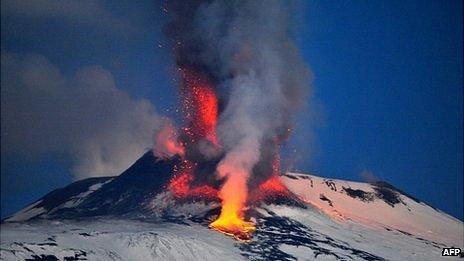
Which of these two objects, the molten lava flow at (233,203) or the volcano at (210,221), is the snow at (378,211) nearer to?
the volcano at (210,221)

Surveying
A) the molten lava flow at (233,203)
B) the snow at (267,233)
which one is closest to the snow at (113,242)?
the snow at (267,233)

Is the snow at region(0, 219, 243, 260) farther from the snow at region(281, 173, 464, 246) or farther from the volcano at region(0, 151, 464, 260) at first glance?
the snow at region(281, 173, 464, 246)

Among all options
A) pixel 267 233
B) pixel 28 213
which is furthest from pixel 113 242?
pixel 28 213

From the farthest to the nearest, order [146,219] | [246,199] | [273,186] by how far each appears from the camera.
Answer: [273,186] < [246,199] < [146,219]

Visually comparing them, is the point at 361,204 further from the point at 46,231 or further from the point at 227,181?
the point at 46,231

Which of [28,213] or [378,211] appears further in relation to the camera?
[28,213]

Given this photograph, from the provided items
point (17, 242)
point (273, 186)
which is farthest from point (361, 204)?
point (17, 242)

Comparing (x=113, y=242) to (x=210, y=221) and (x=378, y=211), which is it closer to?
(x=210, y=221)

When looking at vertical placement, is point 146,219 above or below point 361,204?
below
